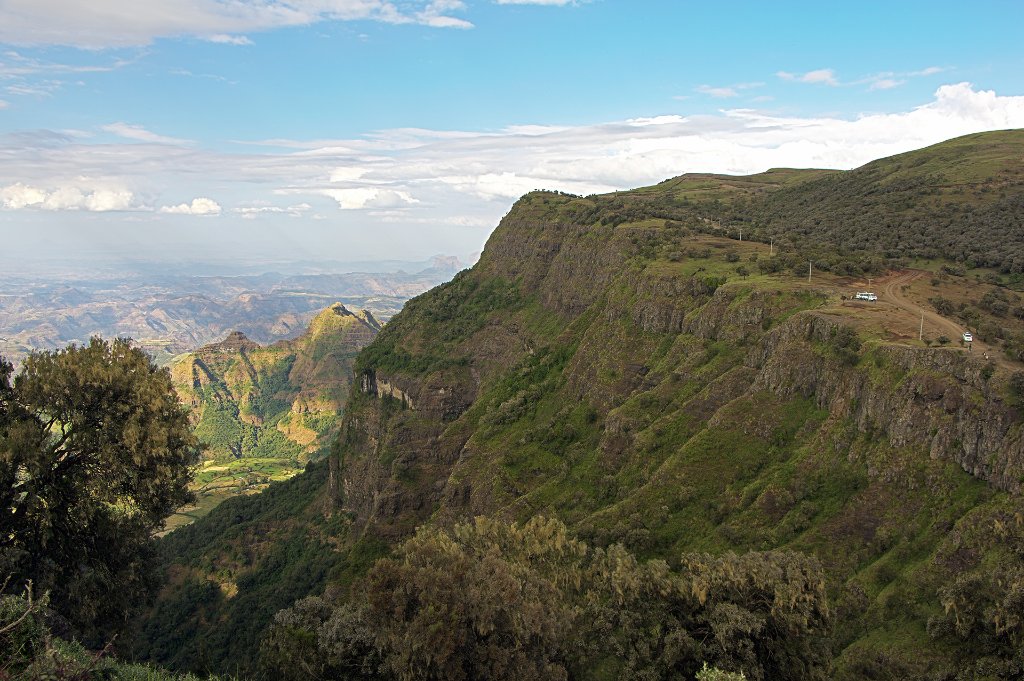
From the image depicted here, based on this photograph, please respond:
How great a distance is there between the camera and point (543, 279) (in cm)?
10344

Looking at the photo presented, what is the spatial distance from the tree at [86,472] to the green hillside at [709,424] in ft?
29.2

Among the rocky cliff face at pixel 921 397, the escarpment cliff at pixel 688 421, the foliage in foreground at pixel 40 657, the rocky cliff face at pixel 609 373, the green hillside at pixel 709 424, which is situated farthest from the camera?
the rocky cliff face at pixel 609 373

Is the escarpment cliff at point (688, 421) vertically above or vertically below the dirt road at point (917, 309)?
below

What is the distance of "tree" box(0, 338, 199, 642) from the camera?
2447 centimetres

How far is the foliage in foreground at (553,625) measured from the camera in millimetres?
22891

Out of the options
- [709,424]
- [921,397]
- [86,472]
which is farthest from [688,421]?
[86,472]

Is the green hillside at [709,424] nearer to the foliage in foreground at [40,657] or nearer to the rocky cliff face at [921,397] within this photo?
the rocky cliff face at [921,397]

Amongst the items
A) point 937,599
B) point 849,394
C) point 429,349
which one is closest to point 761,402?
point 849,394

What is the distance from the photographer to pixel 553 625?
960 inches

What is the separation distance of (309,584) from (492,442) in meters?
29.2

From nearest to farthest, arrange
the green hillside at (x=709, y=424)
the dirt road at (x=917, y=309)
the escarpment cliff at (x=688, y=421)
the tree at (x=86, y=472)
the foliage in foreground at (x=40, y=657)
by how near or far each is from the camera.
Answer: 1. the foliage in foreground at (x=40, y=657)
2. the tree at (x=86, y=472)
3. the green hillside at (x=709, y=424)
4. the escarpment cliff at (x=688, y=421)
5. the dirt road at (x=917, y=309)

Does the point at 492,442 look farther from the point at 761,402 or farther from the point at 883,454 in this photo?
the point at 883,454

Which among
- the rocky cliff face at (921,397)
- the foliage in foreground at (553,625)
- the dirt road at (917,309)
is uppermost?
the dirt road at (917,309)

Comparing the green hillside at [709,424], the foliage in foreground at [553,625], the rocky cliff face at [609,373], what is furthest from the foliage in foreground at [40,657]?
the rocky cliff face at [609,373]
